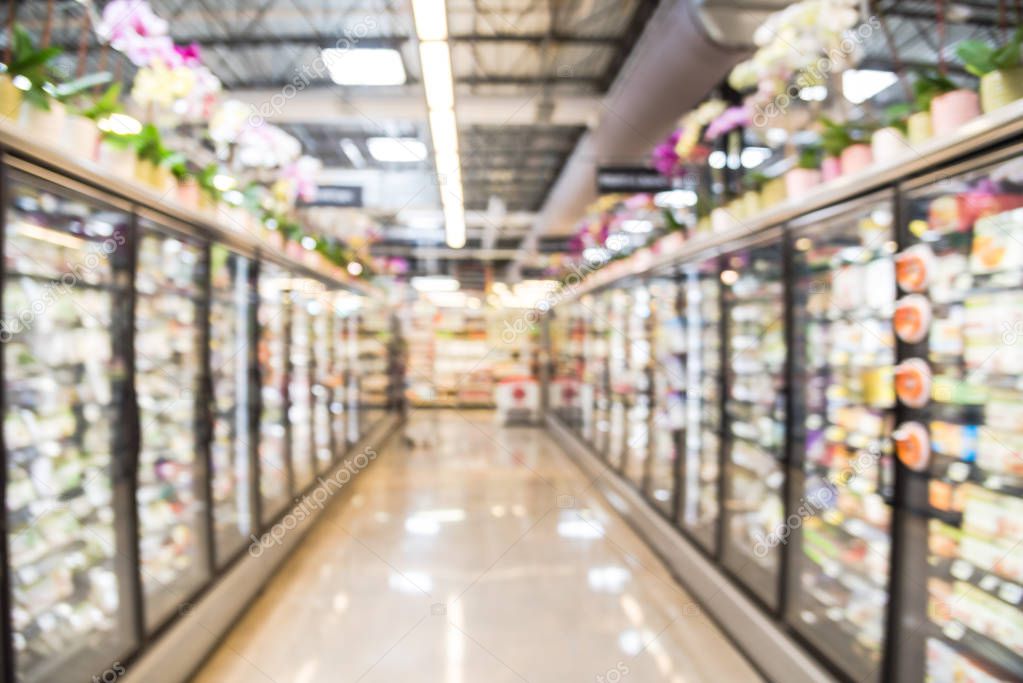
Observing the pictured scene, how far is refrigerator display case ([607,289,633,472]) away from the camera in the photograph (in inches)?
273

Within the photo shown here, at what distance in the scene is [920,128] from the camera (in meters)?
2.23

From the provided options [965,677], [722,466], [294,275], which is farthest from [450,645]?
[294,275]

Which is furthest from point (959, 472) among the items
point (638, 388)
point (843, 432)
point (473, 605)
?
point (638, 388)

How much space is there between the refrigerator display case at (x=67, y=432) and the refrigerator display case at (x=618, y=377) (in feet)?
16.0

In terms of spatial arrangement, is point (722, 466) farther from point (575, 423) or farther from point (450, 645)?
point (575, 423)

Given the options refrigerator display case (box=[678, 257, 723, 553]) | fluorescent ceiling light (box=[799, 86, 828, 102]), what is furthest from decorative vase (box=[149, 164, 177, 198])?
fluorescent ceiling light (box=[799, 86, 828, 102])

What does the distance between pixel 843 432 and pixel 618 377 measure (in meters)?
4.29

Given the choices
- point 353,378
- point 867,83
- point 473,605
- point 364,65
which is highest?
point 364,65

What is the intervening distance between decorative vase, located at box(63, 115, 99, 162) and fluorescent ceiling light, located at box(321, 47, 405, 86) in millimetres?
4063

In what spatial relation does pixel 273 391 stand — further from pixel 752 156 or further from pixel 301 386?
pixel 752 156

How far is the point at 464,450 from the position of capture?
33.1 feet

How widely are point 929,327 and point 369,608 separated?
3.26 metres

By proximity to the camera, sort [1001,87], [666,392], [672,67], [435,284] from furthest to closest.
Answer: [435,284]
[666,392]
[672,67]
[1001,87]

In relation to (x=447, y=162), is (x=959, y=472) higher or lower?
lower
